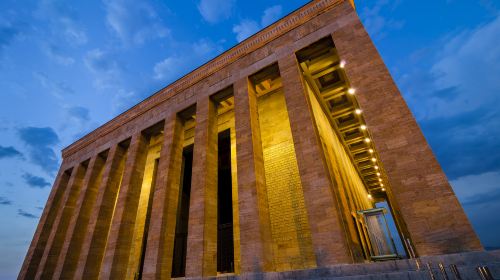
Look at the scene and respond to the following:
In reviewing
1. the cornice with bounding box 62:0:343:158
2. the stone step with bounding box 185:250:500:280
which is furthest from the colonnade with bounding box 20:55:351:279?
the cornice with bounding box 62:0:343:158

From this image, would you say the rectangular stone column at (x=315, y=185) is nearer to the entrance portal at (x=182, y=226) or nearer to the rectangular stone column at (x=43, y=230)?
the entrance portal at (x=182, y=226)

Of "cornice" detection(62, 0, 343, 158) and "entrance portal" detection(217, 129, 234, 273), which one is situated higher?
"cornice" detection(62, 0, 343, 158)

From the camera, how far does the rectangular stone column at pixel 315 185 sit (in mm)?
6836

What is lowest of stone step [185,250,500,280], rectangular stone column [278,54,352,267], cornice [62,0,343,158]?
stone step [185,250,500,280]

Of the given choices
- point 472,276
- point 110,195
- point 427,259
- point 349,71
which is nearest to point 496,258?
point 472,276

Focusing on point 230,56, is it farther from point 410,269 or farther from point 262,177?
point 410,269

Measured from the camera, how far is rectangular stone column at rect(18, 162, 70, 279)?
16.0 m

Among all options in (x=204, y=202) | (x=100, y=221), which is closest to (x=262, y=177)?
(x=204, y=202)

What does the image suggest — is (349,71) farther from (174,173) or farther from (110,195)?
(110,195)

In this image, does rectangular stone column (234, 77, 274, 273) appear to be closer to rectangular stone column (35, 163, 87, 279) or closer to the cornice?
the cornice

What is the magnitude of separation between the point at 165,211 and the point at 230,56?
8557 mm

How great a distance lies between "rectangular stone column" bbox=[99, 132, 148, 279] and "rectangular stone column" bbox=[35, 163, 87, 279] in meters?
6.28

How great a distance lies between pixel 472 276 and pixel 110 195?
16.3 metres

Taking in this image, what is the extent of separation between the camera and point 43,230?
17.4 m
